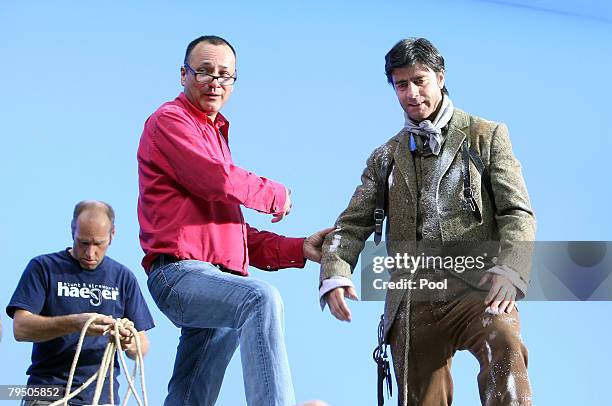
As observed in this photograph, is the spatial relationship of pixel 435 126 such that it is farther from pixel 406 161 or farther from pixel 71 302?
pixel 71 302

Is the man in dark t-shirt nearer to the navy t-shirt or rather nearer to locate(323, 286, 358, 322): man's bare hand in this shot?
the navy t-shirt

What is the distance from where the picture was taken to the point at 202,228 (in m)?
2.75

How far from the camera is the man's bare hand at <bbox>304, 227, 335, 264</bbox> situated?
297cm

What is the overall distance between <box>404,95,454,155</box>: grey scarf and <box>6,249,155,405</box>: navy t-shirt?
3.32 feet

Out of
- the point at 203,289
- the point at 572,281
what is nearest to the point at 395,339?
the point at 203,289

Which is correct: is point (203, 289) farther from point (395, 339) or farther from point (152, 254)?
point (395, 339)

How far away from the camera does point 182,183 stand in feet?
9.05

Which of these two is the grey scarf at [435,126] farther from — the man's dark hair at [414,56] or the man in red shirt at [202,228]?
the man in red shirt at [202,228]

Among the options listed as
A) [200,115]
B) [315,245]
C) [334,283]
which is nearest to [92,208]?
[200,115]

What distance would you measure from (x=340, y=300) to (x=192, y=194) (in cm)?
50

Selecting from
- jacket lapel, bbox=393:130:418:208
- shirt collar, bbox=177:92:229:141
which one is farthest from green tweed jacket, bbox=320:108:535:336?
shirt collar, bbox=177:92:229:141

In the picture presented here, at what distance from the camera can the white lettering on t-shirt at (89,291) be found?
3016 millimetres

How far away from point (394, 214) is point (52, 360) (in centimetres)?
109

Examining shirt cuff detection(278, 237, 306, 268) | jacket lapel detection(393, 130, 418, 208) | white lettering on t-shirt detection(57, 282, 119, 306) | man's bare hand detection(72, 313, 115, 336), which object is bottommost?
man's bare hand detection(72, 313, 115, 336)
